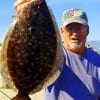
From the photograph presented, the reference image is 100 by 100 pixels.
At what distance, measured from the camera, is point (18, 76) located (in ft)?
13.6

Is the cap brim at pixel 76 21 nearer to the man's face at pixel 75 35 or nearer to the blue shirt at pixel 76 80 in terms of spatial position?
the man's face at pixel 75 35

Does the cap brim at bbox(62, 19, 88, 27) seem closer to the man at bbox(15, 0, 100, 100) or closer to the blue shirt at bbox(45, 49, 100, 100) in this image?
the man at bbox(15, 0, 100, 100)

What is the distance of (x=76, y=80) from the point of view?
566 cm

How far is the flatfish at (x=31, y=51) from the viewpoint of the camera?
13.5 feet

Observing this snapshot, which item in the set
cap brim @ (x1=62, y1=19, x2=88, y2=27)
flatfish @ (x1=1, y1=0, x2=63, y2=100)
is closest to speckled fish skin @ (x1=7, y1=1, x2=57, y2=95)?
flatfish @ (x1=1, y1=0, x2=63, y2=100)

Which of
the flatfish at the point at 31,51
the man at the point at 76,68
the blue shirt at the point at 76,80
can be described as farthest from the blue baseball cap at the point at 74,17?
the flatfish at the point at 31,51

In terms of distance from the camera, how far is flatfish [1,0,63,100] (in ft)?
13.5

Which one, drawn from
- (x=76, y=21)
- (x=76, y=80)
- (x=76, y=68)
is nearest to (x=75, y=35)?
(x=76, y=21)

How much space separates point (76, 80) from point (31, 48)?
1.59 meters

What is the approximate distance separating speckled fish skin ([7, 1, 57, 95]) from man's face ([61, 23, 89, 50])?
4.66 ft

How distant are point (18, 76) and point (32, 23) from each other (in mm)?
494

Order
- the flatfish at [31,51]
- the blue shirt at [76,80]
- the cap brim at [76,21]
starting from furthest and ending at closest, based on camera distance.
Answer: the cap brim at [76,21], the blue shirt at [76,80], the flatfish at [31,51]

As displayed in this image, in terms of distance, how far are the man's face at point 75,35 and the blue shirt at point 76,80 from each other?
0.15m

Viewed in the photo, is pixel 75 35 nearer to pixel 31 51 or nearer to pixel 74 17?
pixel 74 17
